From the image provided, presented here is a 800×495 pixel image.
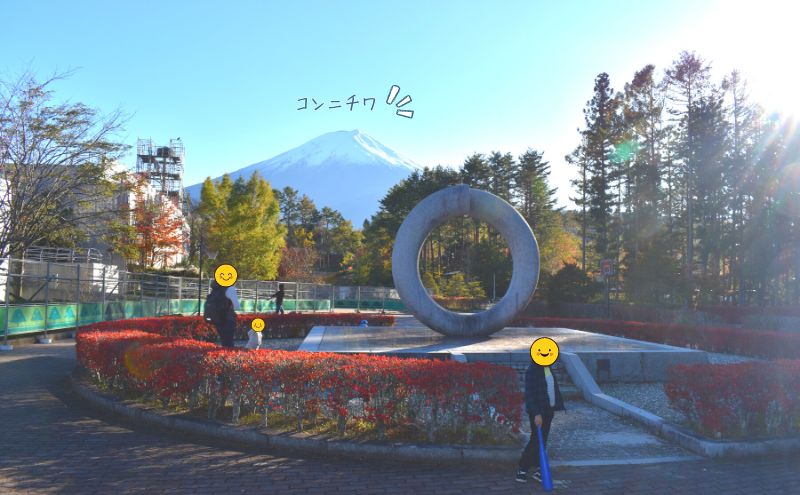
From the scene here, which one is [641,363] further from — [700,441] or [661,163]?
[661,163]

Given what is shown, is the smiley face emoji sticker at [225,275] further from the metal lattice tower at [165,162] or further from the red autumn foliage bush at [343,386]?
the metal lattice tower at [165,162]

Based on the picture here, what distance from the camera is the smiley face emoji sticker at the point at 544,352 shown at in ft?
15.7

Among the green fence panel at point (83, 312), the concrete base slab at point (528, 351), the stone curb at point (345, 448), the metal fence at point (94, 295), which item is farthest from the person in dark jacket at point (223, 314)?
the green fence panel at point (83, 312)

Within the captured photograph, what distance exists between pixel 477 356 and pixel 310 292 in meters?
31.7

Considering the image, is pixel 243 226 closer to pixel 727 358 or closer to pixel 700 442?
pixel 727 358

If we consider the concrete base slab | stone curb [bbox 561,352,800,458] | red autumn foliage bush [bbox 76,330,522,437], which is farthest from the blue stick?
the concrete base slab

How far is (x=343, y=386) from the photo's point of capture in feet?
19.6

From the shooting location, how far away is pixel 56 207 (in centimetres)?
1988

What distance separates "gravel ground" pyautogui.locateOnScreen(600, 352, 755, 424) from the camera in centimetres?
753

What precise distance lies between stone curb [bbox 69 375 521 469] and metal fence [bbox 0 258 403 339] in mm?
9918

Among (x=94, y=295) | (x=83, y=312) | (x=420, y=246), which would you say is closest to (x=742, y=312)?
(x=420, y=246)

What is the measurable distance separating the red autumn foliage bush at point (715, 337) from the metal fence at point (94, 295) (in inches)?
654

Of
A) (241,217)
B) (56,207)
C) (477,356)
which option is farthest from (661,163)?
(56,207)

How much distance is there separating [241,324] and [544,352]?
48.3 feet
